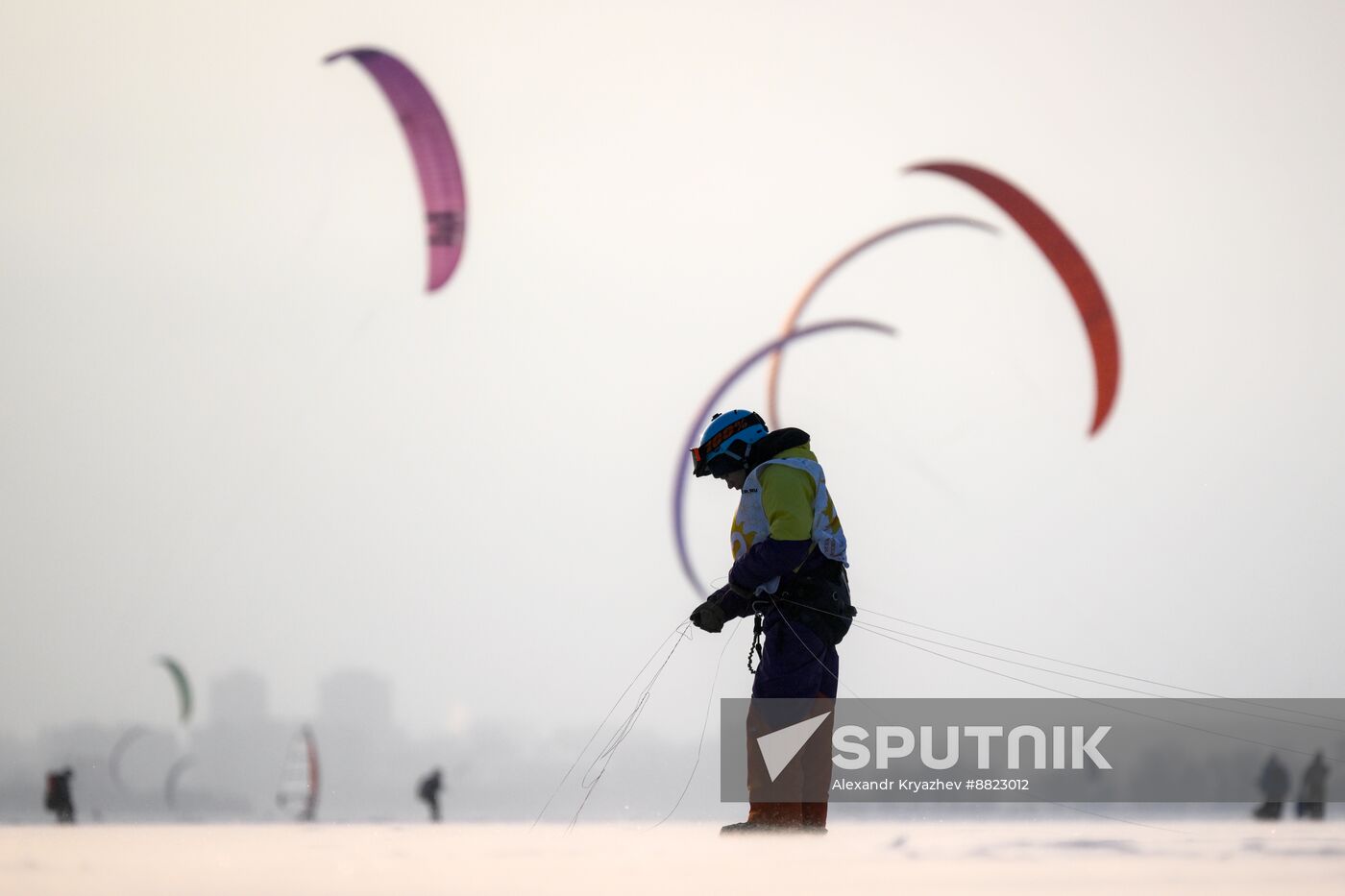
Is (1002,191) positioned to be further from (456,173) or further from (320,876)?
(320,876)

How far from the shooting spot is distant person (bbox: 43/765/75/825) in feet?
31.2

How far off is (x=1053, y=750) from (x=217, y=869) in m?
2.59

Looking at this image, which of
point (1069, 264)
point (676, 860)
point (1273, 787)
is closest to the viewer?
point (676, 860)

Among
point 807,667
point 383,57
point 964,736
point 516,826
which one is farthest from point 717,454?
point 383,57

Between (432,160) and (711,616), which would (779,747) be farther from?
(432,160)

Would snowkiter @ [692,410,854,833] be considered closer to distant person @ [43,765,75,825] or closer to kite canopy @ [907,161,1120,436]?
distant person @ [43,765,75,825]

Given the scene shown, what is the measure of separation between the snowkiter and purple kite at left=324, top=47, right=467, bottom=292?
861cm

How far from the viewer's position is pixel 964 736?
4.80m

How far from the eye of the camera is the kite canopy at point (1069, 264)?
53.3 ft

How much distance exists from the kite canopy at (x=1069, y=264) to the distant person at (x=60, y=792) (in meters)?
9.93

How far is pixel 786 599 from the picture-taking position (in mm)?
4969

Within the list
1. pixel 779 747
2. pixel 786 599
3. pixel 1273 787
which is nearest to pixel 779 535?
pixel 786 599

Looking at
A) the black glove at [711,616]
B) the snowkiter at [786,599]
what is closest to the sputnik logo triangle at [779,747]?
the snowkiter at [786,599]

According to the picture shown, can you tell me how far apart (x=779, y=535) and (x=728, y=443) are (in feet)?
1.34
